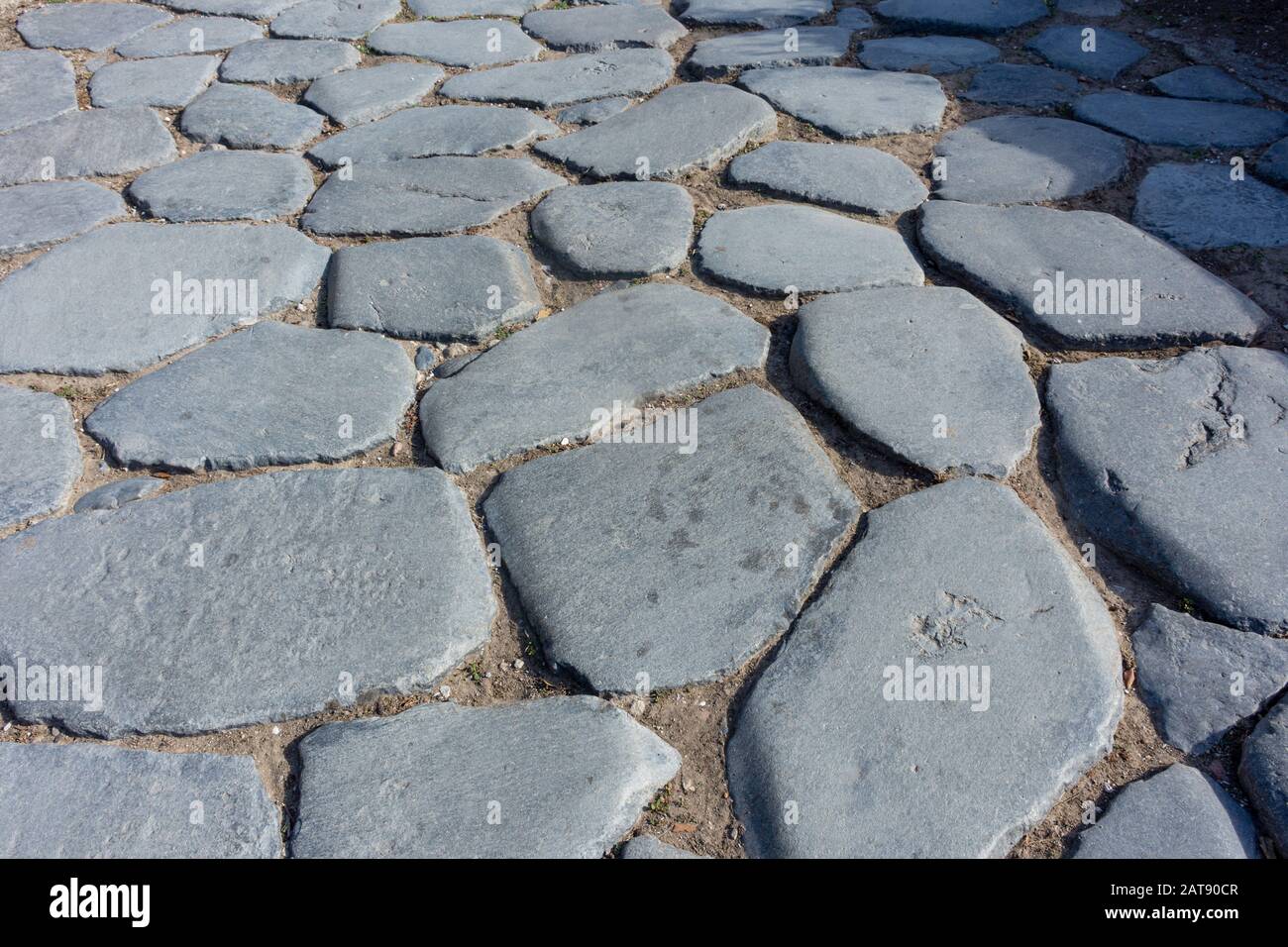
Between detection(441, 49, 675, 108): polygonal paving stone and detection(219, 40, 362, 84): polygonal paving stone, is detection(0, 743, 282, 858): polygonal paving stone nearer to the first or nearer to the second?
detection(441, 49, 675, 108): polygonal paving stone

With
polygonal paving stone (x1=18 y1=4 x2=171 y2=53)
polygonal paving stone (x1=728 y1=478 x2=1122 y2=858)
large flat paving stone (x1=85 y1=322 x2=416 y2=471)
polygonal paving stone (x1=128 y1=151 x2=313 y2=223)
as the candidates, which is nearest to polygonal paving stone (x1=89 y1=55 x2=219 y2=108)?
polygonal paving stone (x1=18 y1=4 x2=171 y2=53)

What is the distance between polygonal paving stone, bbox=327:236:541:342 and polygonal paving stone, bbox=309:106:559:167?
1.71ft

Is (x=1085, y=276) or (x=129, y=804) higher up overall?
(x=1085, y=276)

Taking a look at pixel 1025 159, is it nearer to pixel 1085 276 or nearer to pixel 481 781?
pixel 1085 276

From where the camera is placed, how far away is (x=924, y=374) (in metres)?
2.08

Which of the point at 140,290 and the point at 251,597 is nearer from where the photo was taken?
the point at 251,597

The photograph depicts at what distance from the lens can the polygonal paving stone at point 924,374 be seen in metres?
1.93

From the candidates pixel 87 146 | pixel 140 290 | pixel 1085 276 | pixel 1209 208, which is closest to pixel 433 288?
pixel 140 290

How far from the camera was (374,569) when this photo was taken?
174 cm

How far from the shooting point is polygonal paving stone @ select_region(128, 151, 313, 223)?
107 inches

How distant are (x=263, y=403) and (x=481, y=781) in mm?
1046

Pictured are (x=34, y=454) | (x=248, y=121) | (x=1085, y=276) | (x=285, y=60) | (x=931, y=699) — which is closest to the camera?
(x=931, y=699)
